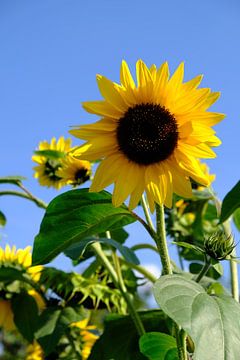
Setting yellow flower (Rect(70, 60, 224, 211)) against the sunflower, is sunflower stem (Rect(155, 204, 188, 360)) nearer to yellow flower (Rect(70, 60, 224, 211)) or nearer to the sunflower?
yellow flower (Rect(70, 60, 224, 211))

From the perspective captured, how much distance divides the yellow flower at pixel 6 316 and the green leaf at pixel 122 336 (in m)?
0.32

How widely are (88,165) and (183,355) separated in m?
0.59

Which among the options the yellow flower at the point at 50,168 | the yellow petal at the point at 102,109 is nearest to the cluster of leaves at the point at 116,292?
the yellow petal at the point at 102,109

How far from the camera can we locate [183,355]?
2.20 ft

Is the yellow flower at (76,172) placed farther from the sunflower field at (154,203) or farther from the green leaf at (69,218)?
the green leaf at (69,218)

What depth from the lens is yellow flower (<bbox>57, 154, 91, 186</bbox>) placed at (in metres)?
1.18

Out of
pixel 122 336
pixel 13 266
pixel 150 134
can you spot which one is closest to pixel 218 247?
pixel 150 134

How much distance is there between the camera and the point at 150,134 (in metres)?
0.78

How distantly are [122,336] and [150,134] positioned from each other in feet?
1.20

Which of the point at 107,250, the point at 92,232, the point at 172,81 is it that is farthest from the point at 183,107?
the point at 107,250

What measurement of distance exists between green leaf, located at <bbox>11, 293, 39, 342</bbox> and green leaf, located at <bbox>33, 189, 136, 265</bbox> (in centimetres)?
40

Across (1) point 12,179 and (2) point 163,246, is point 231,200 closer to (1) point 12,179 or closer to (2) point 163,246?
(2) point 163,246

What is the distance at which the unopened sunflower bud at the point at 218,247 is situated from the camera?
0.69m

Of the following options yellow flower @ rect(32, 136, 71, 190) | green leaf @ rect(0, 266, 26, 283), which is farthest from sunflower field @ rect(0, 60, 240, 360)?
yellow flower @ rect(32, 136, 71, 190)
